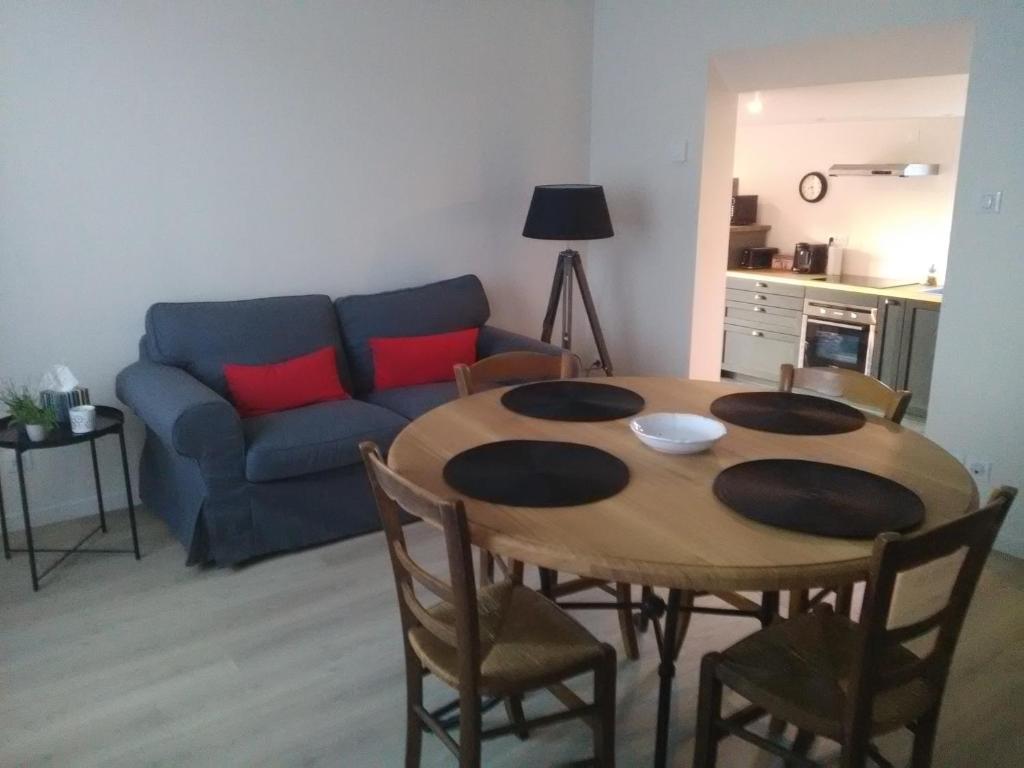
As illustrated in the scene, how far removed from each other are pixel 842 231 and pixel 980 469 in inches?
122

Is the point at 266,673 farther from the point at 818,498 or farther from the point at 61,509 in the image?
the point at 818,498

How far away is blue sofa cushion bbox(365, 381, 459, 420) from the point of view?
347cm

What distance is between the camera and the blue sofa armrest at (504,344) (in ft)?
12.6

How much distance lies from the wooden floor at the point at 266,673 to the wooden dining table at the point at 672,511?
1.39ft

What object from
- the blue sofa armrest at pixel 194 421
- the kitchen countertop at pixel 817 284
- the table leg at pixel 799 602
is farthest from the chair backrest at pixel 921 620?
the kitchen countertop at pixel 817 284

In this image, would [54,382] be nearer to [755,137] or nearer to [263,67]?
[263,67]

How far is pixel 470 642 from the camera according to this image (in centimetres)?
158

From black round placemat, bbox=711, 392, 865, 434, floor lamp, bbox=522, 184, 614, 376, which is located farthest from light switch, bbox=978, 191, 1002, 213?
floor lamp, bbox=522, 184, 614, 376

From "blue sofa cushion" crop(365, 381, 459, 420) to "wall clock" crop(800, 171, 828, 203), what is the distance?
A: 366 centimetres

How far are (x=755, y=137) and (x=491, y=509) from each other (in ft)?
18.2

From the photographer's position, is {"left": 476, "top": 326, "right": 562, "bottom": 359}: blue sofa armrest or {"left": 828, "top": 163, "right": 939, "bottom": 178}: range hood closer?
Answer: {"left": 476, "top": 326, "right": 562, "bottom": 359}: blue sofa armrest

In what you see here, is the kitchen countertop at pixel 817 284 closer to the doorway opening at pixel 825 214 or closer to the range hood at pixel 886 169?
the doorway opening at pixel 825 214

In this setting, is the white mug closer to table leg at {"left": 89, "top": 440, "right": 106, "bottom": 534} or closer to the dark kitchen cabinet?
table leg at {"left": 89, "top": 440, "right": 106, "bottom": 534}

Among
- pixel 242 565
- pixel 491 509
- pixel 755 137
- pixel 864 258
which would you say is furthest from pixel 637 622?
pixel 755 137
